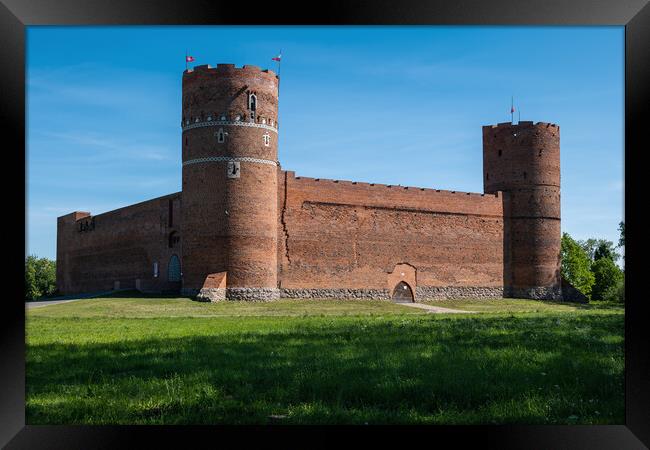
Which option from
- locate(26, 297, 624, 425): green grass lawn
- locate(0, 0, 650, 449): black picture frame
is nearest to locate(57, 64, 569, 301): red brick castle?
locate(26, 297, 624, 425): green grass lawn

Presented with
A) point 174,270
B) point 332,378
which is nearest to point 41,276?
point 174,270

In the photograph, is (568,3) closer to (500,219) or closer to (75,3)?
(75,3)

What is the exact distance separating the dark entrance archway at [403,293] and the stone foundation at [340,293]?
2.80ft

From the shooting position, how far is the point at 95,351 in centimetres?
1027

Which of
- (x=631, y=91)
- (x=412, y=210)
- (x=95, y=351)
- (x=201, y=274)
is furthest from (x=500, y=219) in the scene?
(x=631, y=91)

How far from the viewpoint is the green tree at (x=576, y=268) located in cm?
6762

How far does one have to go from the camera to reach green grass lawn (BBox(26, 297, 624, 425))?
19.4 feet

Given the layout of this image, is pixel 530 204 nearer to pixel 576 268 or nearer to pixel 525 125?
pixel 525 125

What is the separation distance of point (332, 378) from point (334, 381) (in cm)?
18

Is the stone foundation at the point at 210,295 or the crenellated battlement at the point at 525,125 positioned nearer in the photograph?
the stone foundation at the point at 210,295

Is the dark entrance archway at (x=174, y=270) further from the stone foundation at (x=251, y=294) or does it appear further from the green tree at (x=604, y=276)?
the green tree at (x=604, y=276)

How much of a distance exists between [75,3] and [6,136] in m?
1.15

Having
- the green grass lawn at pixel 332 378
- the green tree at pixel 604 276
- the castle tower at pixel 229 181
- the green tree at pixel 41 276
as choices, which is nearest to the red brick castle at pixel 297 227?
the castle tower at pixel 229 181

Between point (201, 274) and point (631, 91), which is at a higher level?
point (631, 91)
